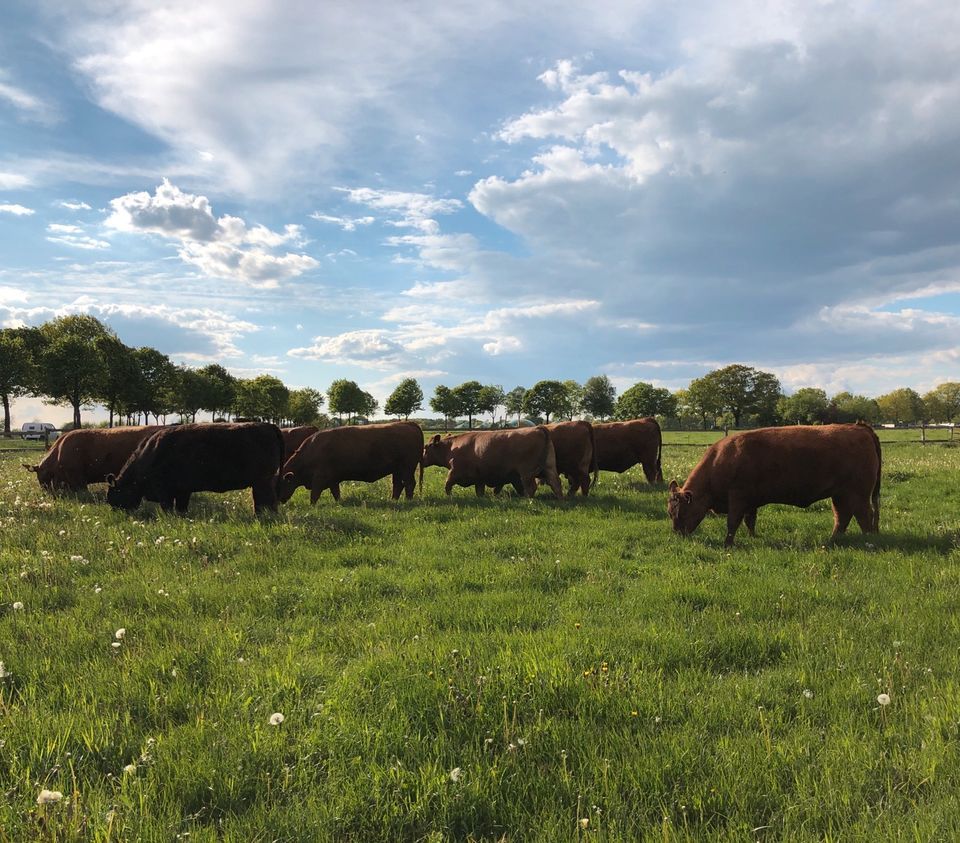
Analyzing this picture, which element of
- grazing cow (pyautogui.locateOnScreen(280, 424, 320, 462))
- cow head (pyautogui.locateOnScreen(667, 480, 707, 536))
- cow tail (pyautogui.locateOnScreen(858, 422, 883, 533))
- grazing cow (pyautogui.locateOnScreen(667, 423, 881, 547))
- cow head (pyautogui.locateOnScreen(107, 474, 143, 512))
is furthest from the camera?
grazing cow (pyautogui.locateOnScreen(280, 424, 320, 462))

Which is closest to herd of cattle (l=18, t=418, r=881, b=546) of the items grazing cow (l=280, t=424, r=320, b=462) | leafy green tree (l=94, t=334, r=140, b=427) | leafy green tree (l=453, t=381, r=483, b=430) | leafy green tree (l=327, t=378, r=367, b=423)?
grazing cow (l=280, t=424, r=320, b=462)

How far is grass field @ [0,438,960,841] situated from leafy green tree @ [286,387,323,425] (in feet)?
364

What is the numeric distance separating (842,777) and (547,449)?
1315 cm

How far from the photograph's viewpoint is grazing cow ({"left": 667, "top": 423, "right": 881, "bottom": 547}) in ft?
34.4

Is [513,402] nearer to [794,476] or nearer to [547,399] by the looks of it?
[547,399]

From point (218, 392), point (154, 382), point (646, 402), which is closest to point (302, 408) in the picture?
point (218, 392)

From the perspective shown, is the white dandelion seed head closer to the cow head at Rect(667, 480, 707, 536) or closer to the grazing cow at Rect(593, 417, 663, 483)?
the cow head at Rect(667, 480, 707, 536)

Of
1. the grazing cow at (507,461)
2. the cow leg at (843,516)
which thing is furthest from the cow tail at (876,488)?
the grazing cow at (507,461)

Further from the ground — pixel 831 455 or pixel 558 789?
pixel 831 455

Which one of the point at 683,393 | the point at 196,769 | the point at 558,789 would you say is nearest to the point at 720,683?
the point at 558,789

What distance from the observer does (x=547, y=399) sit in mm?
141000

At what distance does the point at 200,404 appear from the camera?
86.3m

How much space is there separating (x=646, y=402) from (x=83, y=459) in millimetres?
124112

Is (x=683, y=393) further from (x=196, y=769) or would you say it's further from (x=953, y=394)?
(x=196, y=769)
